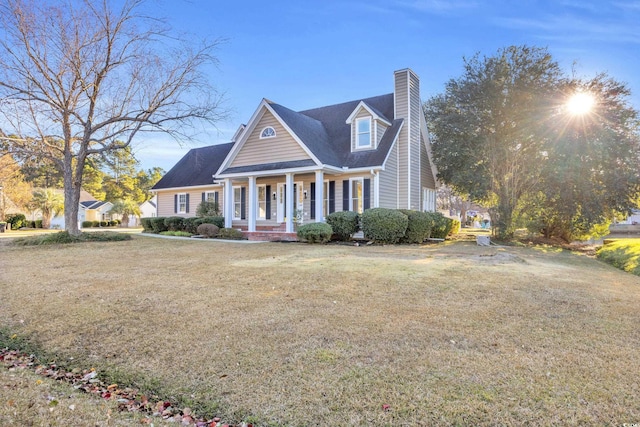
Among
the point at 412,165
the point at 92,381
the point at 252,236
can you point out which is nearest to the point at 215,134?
the point at 252,236

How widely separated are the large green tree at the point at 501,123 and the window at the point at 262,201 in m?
9.92

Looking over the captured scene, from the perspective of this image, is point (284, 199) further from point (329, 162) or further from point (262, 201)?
point (329, 162)

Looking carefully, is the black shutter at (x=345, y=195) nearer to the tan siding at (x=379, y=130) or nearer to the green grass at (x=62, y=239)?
the tan siding at (x=379, y=130)

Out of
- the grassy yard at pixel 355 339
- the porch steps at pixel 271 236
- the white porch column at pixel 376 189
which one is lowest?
the grassy yard at pixel 355 339

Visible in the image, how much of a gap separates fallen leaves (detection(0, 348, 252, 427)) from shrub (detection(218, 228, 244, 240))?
43.7 ft

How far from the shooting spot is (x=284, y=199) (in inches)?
730

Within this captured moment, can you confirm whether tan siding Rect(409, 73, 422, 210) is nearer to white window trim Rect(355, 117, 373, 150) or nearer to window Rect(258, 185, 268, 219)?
white window trim Rect(355, 117, 373, 150)

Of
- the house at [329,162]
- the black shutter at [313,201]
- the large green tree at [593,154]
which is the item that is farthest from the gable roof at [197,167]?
the large green tree at [593,154]

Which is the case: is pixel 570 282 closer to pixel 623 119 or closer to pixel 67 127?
pixel 623 119

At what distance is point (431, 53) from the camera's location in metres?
15.4

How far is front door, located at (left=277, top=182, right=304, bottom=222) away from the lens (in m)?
18.1

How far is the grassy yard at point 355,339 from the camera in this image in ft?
9.32

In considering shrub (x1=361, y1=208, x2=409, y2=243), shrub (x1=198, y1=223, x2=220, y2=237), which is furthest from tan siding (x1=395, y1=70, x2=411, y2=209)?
shrub (x1=198, y1=223, x2=220, y2=237)

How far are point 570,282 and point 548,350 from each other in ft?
13.4
